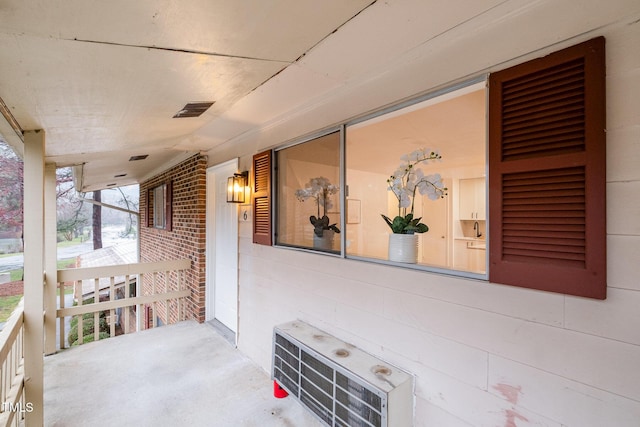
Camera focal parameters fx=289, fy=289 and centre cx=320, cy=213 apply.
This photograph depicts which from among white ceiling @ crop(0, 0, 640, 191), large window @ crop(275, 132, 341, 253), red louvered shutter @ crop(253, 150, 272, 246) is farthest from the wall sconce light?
white ceiling @ crop(0, 0, 640, 191)

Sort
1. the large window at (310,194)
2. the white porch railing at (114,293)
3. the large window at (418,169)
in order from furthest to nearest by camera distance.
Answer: the white porch railing at (114,293)
the large window at (310,194)
the large window at (418,169)

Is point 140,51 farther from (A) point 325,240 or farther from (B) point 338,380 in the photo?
(B) point 338,380

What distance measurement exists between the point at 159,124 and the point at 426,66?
86.8 inches

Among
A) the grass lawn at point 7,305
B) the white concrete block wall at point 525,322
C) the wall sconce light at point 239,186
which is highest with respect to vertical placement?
the wall sconce light at point 239,186

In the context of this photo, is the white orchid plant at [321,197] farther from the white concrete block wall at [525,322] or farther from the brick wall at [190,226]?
→ the brick wall at [190,226]

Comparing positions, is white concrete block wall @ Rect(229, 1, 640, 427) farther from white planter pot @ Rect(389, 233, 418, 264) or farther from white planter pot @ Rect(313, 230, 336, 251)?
white planter pot @ Rect(313, 230, 336, 251)

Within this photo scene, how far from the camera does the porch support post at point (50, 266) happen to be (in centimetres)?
330

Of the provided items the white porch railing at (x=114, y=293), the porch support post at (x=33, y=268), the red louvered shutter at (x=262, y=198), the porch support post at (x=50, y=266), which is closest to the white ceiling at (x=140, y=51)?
the porch support post at (x=33, y=268)

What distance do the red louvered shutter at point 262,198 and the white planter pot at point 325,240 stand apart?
617 mm

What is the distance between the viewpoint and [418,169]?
6.06 ft

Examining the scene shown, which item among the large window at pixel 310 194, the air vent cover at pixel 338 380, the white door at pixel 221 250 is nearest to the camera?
the air vent cover at pixel 338 380

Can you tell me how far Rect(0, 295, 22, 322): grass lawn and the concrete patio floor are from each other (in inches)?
32.5

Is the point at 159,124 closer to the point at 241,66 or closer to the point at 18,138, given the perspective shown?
the point at 18,138

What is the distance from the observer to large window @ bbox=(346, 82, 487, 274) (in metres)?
1.70
